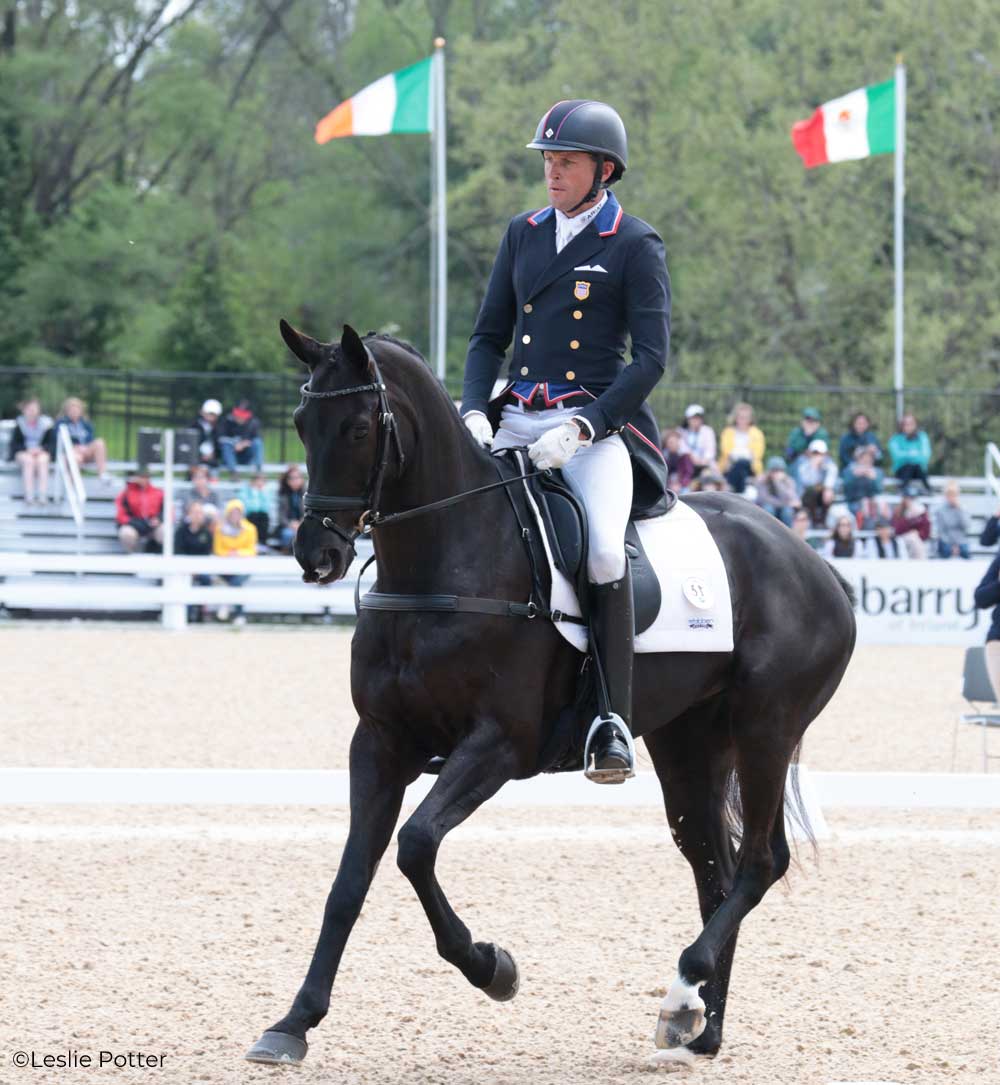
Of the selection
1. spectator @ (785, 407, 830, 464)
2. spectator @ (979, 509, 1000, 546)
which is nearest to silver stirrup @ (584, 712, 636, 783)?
spectator @ (979, 509, 1000, 546)

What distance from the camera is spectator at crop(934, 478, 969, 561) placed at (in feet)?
70.0

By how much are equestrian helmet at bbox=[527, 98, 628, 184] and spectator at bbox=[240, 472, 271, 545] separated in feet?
52.9

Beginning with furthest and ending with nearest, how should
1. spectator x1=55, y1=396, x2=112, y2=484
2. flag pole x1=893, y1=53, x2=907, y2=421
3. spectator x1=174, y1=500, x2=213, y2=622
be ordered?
flag pole x1=893, y1=53, x2=907, y2=421 → spectator x1=55, y1=396, x2=112, y2=484 → spectator x1=174, y1=500, x2=213, y2=622

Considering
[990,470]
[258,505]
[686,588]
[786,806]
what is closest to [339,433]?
[686,588]

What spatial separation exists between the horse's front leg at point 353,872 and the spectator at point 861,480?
17680 millimetres

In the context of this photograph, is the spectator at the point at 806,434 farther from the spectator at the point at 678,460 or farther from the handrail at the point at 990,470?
the handrail at the point at 990,470

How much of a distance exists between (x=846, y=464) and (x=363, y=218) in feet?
77.5

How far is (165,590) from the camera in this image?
19438mm

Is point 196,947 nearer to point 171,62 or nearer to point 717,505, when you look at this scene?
point 717,505

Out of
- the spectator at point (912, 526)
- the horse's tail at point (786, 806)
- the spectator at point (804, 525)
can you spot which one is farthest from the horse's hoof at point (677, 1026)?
the spectator at point (912, 526)

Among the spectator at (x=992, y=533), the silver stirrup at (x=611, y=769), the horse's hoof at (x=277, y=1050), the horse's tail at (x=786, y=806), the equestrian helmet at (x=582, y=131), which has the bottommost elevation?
the horse's hoof at (x=277, y=1050)

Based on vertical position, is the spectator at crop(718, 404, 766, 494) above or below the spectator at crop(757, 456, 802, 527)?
above

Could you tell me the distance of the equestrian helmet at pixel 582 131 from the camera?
509 centimetres

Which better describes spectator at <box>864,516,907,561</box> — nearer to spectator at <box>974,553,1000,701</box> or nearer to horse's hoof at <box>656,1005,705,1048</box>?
spectator at <box>974,553,1000,701</box>
